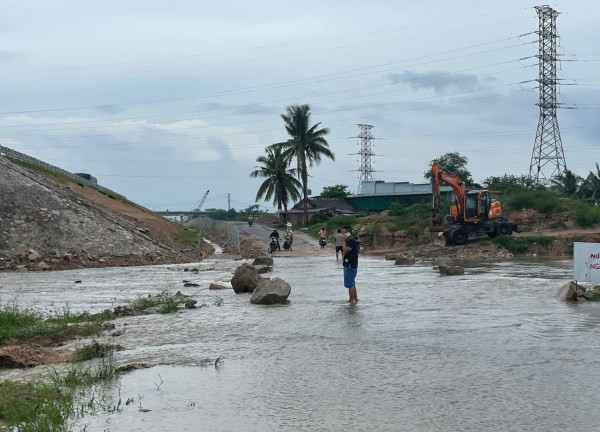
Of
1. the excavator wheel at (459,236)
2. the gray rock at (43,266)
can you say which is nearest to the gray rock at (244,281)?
the gray rock at (43,266)

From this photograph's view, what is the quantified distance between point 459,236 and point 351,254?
26442 millimetres

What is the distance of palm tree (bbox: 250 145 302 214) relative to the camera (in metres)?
85.6

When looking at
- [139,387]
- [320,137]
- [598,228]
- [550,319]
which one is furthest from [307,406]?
[320,137]

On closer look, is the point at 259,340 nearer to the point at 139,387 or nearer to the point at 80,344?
the point at 80,344

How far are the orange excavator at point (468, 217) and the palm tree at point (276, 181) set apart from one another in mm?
41053

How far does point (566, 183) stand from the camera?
6638 centimetres

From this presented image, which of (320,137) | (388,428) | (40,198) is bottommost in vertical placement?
(388,428)

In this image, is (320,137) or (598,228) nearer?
(598,228)

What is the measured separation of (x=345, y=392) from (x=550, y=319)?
6761mm

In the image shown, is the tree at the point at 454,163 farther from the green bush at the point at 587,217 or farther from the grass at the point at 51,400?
the grass at the point at 51,400

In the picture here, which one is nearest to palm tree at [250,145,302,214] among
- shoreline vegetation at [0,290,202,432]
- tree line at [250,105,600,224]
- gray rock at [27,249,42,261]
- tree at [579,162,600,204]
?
tree line at [250,105,600,224]

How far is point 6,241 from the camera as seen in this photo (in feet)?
122

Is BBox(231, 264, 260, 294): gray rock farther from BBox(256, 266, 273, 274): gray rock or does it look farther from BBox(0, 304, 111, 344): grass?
BBox(256, 266, 273, 274): gray rock

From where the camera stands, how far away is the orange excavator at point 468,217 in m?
43.3
